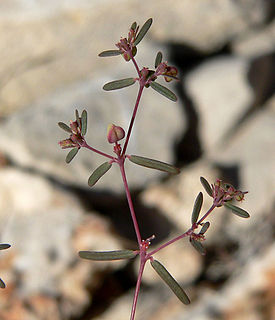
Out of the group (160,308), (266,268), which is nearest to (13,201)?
(160,308)

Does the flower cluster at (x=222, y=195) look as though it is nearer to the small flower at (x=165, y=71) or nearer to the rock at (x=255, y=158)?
the small flower at (x=165, y=71)

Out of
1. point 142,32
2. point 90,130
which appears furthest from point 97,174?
point 90,130

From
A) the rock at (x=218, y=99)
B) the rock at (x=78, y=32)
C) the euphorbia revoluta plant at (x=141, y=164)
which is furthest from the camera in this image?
the rock at (x=218, y=99)

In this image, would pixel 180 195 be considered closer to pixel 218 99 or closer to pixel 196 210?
pixel 218 99

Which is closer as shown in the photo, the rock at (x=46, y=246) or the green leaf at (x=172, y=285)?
the green leaf at (x=172, y=285)

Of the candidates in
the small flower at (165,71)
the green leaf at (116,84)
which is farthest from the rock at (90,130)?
the small flower at (165,71)

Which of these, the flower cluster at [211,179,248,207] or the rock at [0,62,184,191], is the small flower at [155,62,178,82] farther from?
the rock at [0,62,184,191]

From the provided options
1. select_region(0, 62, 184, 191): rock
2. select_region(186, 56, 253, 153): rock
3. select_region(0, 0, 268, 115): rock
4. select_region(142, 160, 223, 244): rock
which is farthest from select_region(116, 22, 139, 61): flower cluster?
select_region(186, 56, 253, 153): rock
